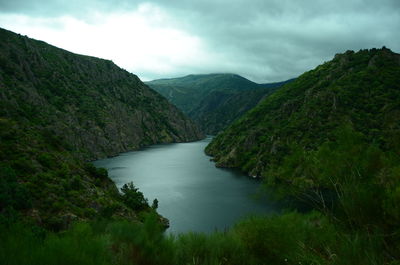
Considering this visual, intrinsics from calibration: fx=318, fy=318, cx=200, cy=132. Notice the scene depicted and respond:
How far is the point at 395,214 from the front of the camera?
8961mm

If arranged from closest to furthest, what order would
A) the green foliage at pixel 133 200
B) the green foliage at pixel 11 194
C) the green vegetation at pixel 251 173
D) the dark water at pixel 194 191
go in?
the green vegetation at pixel 251 173
the green foliage at pixel 11 194
the dark water at pixel 194 191
the green foliage at pixel 133 200

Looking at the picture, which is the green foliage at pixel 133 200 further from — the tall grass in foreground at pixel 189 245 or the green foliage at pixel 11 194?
the tall grass in foreground at pixel 189 245

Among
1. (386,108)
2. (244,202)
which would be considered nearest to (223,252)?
(244,202)

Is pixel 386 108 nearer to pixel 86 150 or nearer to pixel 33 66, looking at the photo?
pixel 86 150

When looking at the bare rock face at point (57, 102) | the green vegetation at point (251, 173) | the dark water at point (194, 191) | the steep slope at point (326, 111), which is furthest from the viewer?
the bare rock face at point (57, 102)

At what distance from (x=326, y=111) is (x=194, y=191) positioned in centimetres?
5854

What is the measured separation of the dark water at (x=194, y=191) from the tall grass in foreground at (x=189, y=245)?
12429mm

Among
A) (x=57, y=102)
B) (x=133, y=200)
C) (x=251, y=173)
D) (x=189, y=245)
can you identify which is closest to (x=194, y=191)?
(x=133, y=200)

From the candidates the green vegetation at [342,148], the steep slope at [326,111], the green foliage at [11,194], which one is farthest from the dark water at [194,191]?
the green foliage at [11,194]

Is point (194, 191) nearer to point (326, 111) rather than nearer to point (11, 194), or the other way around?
point (11, 194)

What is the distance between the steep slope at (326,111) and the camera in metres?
102

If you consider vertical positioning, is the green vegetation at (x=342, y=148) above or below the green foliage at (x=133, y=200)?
above

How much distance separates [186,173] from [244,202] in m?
42.2

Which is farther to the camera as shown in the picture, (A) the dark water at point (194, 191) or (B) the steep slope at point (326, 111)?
(B) the steep slope at point (326, 111)
